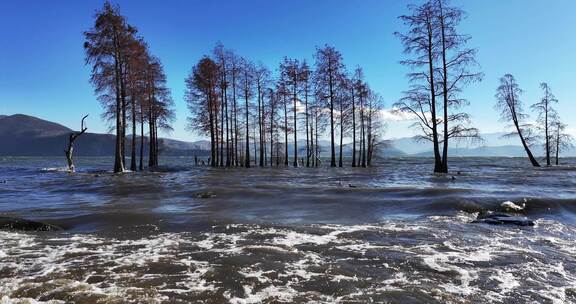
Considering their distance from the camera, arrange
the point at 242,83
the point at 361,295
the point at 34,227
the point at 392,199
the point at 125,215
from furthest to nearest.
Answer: the point at 242,83, the point at 392,199, the point at 125,215, the point at 34,227, the point at 361,295

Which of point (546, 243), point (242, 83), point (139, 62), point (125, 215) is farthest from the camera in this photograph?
point (242, 83)

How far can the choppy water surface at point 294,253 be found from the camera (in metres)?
5.14

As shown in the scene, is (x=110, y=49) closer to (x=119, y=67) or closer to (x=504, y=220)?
(x=119, y=67)

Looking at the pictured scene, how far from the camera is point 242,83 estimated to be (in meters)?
43.5

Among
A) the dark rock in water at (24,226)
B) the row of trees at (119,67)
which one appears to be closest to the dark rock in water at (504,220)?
the dark rock in water at (24,226)

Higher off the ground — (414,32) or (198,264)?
(414,32)

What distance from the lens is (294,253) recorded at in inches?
278

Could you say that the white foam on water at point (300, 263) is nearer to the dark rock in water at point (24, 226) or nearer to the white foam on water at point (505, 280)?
the white foam on water at point (505, 280)

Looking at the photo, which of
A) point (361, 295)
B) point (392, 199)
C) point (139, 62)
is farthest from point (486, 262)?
point (139, 62)

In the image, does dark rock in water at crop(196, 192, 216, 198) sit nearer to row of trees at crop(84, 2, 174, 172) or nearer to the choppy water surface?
the choppy water surface

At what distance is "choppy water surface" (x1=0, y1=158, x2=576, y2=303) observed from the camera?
514cm

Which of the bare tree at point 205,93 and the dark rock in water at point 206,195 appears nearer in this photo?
the dark rock in water at point 206,195

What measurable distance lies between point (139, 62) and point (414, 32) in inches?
791

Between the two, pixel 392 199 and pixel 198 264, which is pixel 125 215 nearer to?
A: pixel 198 264
